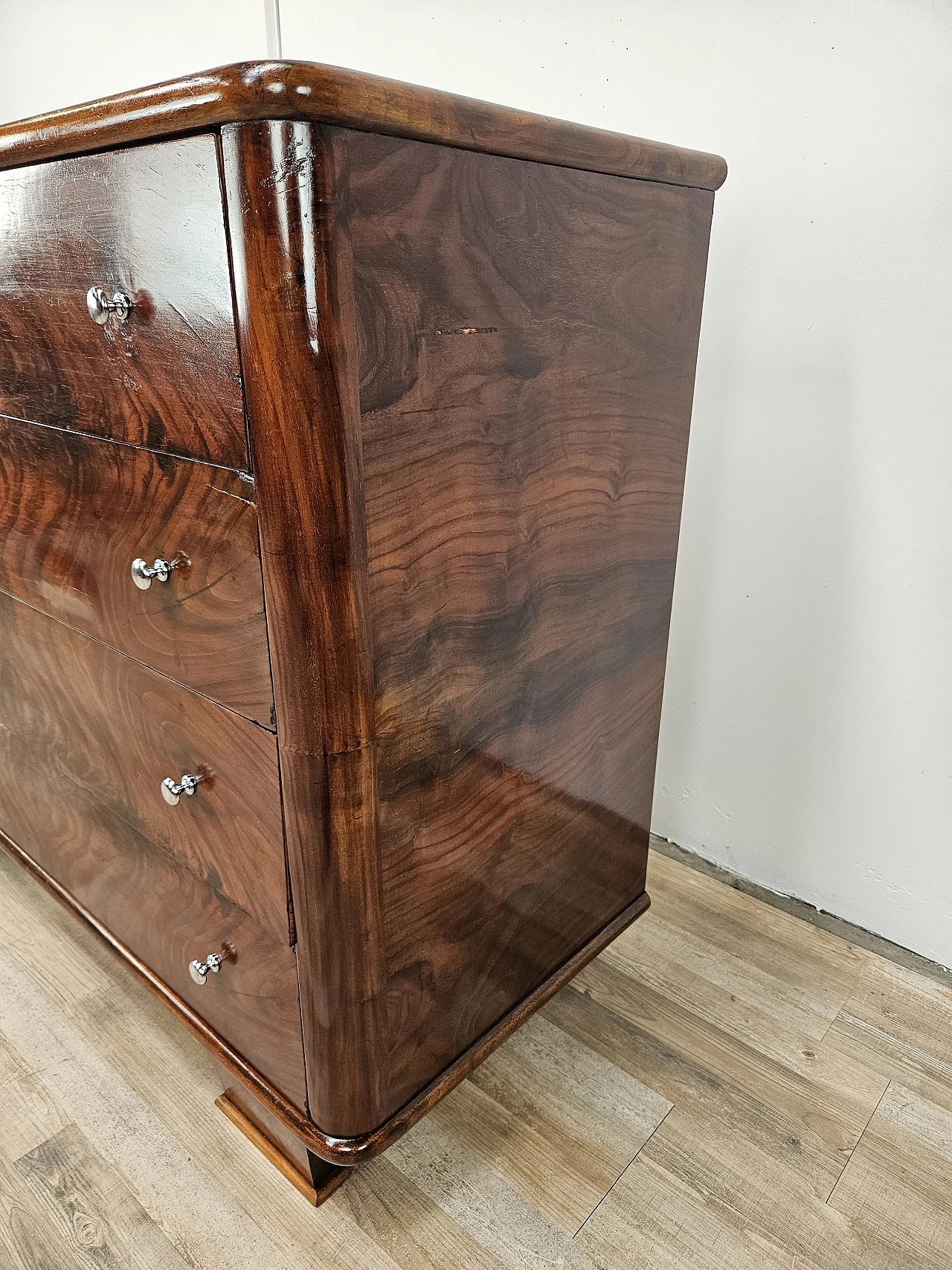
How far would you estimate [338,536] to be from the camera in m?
0.57

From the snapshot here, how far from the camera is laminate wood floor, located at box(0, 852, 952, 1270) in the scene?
789mm

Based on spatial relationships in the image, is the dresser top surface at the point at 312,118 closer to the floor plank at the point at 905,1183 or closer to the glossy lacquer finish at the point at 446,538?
the glossy lacquer finish at the point at 446,538

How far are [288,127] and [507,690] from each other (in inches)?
17.8

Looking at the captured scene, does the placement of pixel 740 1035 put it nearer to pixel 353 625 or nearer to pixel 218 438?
pixel 353 625

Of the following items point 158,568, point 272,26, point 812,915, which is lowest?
point 812,915

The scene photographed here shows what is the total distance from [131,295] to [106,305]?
0.08 ft

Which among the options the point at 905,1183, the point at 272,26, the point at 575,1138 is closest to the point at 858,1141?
the point at 905,1183

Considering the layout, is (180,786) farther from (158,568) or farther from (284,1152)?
(284,1152)

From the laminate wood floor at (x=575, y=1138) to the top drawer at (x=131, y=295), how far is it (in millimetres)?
700

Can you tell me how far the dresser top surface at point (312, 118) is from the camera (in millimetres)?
470

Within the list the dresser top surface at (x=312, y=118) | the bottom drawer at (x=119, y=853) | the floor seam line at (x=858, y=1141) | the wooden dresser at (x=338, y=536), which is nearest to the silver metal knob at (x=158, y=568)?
the wooden dresser at (x=338, y=536)

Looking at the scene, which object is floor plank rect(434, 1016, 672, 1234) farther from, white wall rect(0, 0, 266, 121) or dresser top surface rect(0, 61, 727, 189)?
white wall rect(0, 0, 266, 121)

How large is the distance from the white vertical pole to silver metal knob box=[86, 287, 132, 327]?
0.99 metres

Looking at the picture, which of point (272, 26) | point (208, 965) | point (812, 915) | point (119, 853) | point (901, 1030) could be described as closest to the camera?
point (208, 965)
